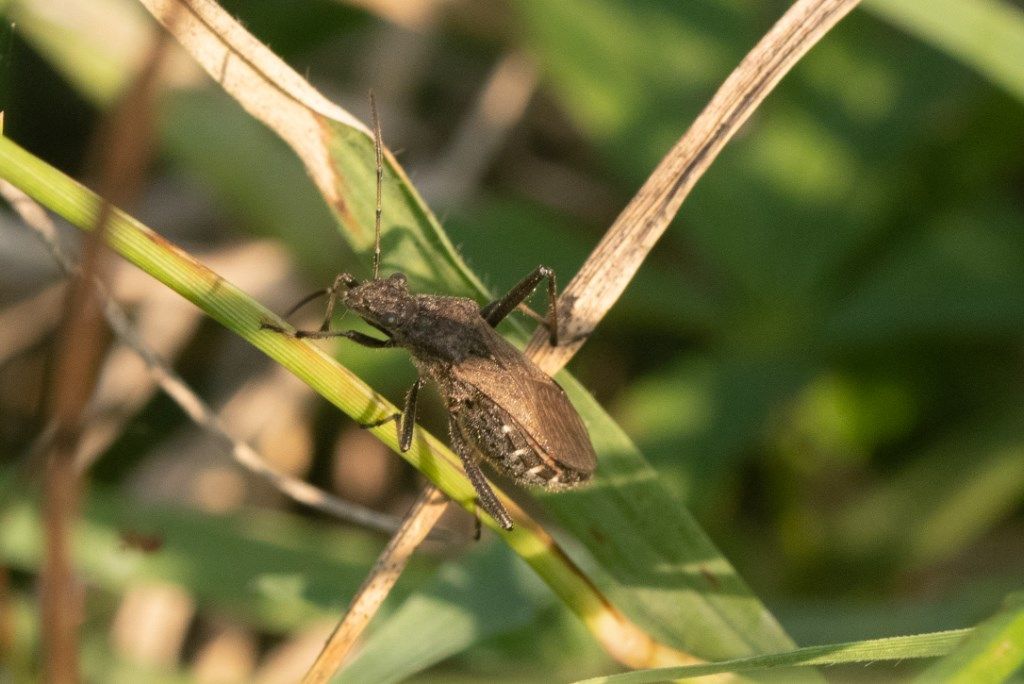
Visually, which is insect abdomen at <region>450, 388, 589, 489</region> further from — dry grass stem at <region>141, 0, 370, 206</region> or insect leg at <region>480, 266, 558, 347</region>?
dry grass stem at <region>141, 0, 370, 206</region>

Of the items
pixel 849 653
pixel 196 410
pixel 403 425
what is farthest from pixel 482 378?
pixel 849 653

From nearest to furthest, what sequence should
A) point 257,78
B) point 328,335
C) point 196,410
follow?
point 257,78 < point 328,335 < point 196,410

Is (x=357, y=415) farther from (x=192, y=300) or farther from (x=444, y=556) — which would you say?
(x=444, y=556)

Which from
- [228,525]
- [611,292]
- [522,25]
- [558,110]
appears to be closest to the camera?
[611,292]

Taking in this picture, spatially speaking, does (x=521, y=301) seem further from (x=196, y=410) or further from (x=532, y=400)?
(x=196, y=410)

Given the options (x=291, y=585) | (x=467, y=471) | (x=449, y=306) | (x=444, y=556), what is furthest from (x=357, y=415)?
(x=444, y=556)

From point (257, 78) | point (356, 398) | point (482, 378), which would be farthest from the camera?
point (482, 378)

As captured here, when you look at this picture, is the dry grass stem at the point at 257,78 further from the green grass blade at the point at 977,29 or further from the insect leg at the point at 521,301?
the green grass blade at the point at 977,29
